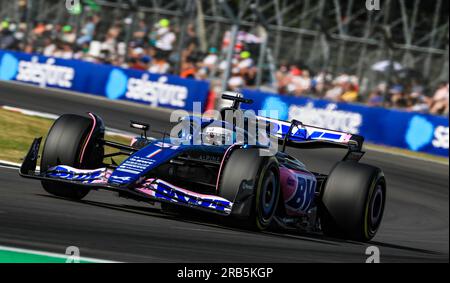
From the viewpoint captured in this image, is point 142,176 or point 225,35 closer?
point 142,176

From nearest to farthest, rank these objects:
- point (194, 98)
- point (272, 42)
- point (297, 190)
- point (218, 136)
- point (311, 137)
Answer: point (218, 136) → point (297, 190) → point (311, 137) → point (194, 98) → point (272, 42)

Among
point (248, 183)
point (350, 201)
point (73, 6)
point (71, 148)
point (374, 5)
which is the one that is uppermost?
point (374, 5)

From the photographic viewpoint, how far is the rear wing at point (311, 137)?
10.2 m

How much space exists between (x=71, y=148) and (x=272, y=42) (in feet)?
58.6

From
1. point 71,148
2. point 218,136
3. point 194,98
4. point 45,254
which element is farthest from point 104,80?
point 45,254

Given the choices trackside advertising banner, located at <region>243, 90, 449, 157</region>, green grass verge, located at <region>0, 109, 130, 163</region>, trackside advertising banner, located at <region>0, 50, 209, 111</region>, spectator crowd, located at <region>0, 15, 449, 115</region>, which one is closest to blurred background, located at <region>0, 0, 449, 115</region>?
spectator crowd, located at <region>0, 15, 449, 115</region>

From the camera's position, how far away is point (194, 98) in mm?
25844

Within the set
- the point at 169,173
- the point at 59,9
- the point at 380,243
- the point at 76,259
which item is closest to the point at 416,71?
the point at 59,9

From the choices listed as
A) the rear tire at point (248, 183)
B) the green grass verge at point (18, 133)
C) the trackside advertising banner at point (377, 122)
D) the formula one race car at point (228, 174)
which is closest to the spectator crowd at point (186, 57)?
the trackside advertising banner at point (377, 122)

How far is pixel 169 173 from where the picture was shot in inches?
354

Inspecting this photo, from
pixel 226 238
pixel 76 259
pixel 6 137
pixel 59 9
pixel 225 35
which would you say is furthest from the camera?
pixel 59 9

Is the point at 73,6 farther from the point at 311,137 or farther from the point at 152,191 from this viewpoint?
the point at 152,191

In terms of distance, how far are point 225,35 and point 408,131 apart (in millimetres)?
6724

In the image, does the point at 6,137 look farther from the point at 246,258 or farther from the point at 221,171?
the point at 246,258
